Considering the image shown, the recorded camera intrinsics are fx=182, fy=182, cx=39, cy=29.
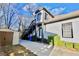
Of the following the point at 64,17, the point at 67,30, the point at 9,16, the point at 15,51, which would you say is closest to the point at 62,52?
the point at 67,30

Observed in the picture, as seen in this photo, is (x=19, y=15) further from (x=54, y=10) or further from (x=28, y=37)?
(x=54, y=10)

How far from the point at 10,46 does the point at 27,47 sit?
0.64 ft

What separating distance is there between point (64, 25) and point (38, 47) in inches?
15.3

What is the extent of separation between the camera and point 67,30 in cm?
207

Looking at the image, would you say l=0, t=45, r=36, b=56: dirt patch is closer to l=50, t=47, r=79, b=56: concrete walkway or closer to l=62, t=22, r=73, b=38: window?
l=50, t=47, r=79, b=56: concrete walkway

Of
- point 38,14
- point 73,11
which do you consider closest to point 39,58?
point 38,14

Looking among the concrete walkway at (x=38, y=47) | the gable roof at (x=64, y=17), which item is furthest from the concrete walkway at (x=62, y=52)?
the gable roof at (x=64, y=17)

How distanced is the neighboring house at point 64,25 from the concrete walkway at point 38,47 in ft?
0.61

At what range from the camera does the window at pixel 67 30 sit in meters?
2.04

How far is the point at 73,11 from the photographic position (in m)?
2.04

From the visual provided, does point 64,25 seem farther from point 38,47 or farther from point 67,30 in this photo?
point 38,47

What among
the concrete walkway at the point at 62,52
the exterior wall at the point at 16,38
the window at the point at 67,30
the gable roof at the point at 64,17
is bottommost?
the concrete walkway at the point at 62,52

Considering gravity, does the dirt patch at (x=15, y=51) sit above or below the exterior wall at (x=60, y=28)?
below

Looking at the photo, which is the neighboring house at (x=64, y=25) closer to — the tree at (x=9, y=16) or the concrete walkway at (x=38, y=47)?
the concrete walkway at (x=38, y=47)
